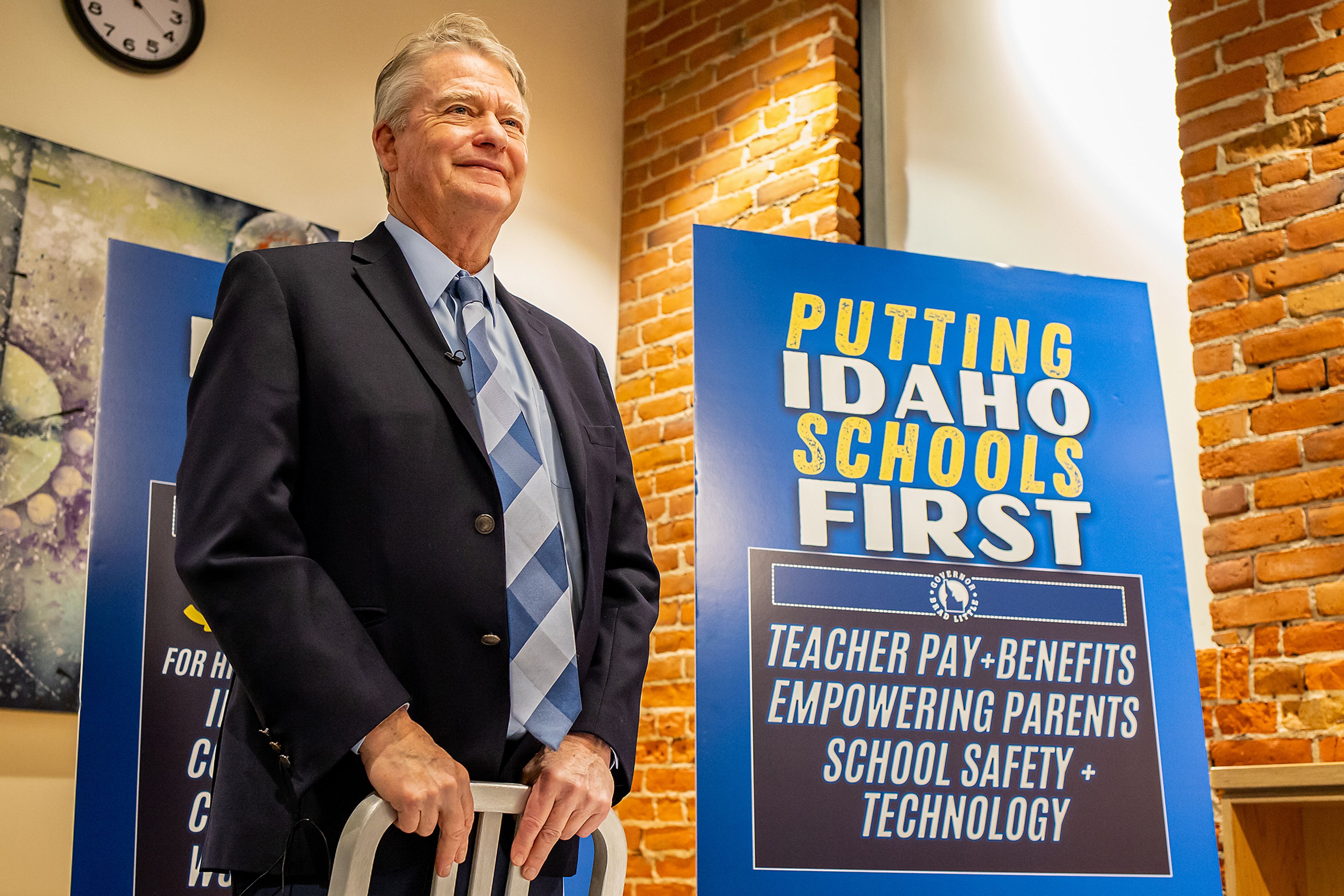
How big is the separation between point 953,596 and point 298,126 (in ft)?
8.06

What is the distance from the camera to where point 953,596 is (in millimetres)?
2309

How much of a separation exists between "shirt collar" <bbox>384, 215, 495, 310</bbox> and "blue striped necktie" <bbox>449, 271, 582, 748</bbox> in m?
0.09

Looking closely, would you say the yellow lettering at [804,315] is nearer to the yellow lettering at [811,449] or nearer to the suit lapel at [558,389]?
the yellow lettering at [811,449]

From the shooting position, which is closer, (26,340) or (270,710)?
(270,710)

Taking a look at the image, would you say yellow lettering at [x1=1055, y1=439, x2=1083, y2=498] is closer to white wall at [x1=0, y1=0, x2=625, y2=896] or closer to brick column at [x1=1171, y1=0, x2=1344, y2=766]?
brick column at [x1=1171, y1=0, x2=1344, y2=766]

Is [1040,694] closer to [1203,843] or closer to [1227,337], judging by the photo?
[1203,843]

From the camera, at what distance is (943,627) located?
2291 millimetres

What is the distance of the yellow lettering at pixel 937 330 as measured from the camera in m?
2.43

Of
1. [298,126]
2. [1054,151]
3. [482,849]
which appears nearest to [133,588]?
[482,849]

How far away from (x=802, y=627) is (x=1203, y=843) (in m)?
0.86

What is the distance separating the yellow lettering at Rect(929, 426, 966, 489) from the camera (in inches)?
92.7

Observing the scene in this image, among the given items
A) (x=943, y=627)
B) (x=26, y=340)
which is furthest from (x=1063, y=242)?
(x=26, y=340)

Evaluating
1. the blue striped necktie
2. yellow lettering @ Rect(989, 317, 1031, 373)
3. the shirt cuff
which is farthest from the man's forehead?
yellow lettering @ Rect(989, 317, 1031, 373)

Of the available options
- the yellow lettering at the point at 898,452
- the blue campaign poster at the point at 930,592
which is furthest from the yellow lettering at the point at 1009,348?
the yellow lettering at the point at 898,452
